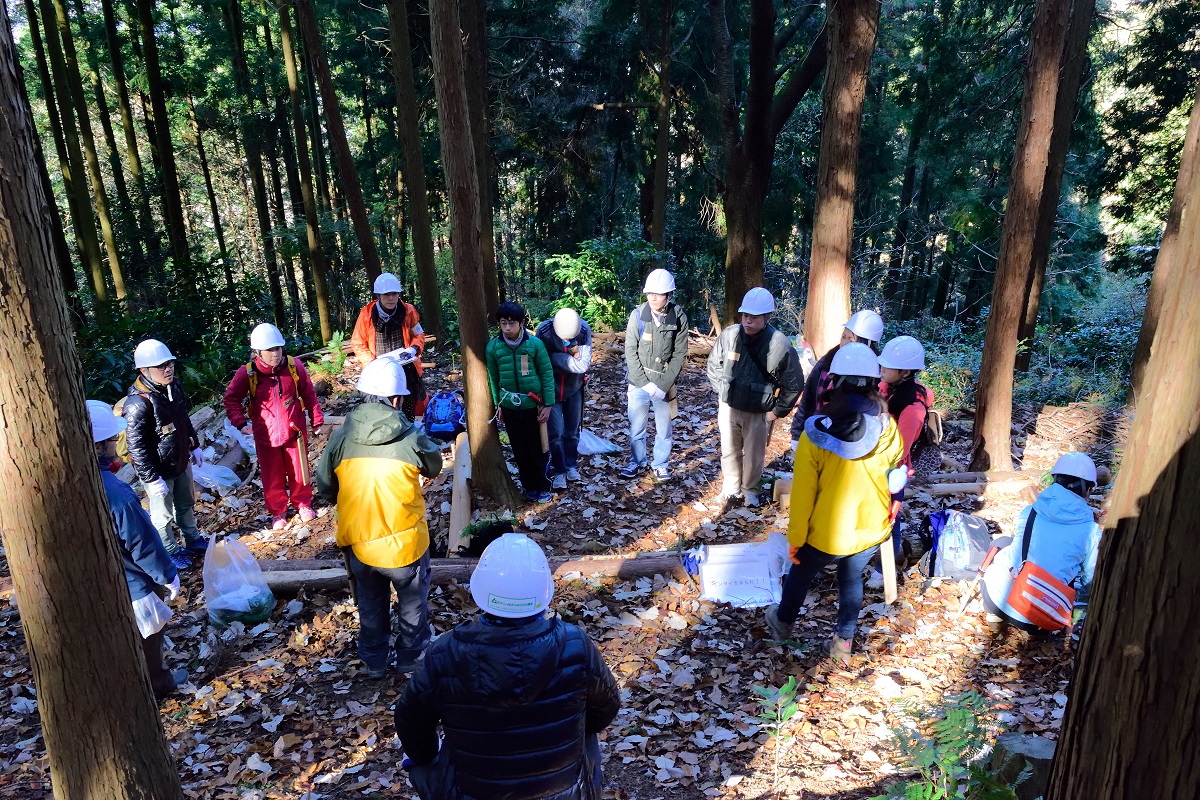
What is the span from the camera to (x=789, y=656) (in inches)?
202

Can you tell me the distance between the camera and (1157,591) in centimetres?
192

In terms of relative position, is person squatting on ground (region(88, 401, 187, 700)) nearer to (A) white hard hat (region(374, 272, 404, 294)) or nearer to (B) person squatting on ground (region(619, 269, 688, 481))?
(A) white hard hat (region(374, 272, 404, 294))

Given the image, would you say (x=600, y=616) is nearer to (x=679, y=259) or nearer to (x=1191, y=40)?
(x=1191, y=40)

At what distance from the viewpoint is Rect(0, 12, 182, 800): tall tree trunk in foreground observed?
260cm

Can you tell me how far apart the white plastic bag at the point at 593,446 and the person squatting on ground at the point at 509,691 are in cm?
616

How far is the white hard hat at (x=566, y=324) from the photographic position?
7.29 metres

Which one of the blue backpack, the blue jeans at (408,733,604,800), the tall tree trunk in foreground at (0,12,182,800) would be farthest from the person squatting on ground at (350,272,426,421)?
the blue jeans at (408,733,604,800)

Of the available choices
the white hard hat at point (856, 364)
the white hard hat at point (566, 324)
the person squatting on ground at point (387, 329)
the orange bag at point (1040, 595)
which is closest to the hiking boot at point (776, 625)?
the orange bag at point (1040, 595)

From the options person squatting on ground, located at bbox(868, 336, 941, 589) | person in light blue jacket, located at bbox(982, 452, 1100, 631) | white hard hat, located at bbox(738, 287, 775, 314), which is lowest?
person in light blue jacket, located at bbox(982, 452, 1100, 631)

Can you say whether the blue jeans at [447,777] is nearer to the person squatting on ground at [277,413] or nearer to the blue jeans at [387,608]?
the blue jeans at [387,608]

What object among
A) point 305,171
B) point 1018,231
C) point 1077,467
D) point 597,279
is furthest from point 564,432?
point 305,171

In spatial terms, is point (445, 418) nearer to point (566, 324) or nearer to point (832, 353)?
point (566, 324)

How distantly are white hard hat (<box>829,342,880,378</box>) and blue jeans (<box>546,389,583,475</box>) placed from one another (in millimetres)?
3658

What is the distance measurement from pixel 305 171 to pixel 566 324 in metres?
12.3
